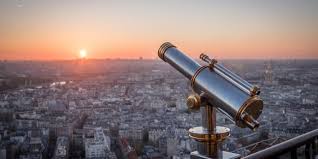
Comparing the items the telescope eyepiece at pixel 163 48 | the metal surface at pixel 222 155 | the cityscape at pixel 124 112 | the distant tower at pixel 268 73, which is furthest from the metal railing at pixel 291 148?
the distant tower at pixel 268 73

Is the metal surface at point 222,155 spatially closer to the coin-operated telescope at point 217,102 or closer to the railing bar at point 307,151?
the coin-operated telescope at point 217,102

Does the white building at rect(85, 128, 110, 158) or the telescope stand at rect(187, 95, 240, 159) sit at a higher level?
the telescope stand at rect(187, 95, 240, 159)

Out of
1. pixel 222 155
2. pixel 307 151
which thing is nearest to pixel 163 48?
pixel 222 155

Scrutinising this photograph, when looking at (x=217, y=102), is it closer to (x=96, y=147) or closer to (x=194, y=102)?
(x=194, y=102)

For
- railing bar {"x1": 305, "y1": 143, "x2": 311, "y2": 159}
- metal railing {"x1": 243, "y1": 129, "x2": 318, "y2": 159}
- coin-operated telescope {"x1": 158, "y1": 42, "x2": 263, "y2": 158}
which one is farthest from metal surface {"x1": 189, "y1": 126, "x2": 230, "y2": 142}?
railing bar {"x1": 305, "y1": 143, "x2": 311, "y2": 159}

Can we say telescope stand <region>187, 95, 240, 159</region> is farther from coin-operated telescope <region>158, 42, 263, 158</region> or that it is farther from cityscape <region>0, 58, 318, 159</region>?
cityscape <region>0, 58, 318, 159</region>

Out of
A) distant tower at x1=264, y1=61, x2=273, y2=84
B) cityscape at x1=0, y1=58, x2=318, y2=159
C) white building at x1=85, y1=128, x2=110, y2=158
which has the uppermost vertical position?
distant tower at x1=264, y1=61, x2=273, y2=84

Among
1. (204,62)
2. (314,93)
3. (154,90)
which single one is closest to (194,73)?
→ (204,62)

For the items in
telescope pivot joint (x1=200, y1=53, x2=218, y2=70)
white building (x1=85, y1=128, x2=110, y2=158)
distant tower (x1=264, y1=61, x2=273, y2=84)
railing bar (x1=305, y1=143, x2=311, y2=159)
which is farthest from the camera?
distant tower (x1=264, y1=61, x2=273, y2=84)
